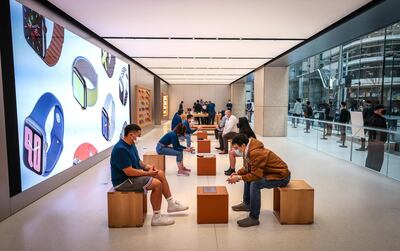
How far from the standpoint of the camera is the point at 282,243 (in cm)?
342

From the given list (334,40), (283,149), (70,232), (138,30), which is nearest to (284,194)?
(70,232)

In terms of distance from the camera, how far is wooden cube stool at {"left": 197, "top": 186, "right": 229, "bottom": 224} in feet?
12.8

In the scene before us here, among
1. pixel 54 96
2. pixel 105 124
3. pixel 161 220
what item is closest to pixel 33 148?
pixel 54 96

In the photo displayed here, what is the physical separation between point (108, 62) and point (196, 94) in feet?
67.5

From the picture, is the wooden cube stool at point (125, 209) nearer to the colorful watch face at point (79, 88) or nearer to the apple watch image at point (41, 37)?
the apple watch image at point (41, 37)

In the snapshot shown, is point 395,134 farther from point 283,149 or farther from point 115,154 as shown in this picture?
point 115,154

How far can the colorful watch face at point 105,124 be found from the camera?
8.41 m

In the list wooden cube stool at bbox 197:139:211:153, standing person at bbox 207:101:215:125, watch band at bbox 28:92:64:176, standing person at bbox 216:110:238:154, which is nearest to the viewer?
watch band at bbox 28:92:64:176

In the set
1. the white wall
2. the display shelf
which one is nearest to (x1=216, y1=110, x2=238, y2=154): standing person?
the display shelf

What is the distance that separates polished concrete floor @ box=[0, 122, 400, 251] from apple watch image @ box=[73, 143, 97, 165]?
2.66 ft

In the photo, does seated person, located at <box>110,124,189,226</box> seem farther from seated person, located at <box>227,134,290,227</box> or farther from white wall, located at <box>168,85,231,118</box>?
white wall, located at <box>168,85,231,118</box>

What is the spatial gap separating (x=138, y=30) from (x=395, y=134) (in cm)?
641

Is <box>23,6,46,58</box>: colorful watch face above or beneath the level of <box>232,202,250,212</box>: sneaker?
above

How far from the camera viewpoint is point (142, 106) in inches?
550
